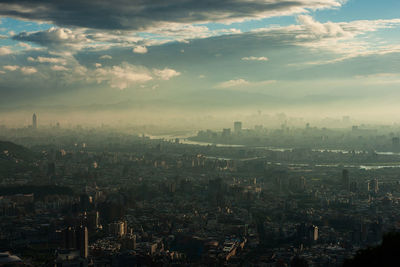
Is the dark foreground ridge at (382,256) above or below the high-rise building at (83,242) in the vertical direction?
above

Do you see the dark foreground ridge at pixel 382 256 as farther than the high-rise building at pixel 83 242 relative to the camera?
No

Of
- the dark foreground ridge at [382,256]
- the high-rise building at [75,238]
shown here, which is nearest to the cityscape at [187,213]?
the high-rise building at [75,238]

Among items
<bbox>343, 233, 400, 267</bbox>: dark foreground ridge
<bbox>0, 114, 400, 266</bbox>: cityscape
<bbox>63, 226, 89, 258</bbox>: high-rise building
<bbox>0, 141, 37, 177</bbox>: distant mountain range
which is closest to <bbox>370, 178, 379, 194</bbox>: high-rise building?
<bbox>0, 114, 400, 266</bbox>: cityscape

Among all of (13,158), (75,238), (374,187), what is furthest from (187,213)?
(13,158)

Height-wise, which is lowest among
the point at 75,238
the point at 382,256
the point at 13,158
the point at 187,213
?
the point at 187,213

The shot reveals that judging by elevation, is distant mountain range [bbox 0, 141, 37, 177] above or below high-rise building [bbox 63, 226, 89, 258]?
above

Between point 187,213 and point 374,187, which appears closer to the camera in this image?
point 187,213

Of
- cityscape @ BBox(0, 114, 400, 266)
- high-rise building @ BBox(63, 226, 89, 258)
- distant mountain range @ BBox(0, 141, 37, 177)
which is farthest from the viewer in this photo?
distant mountain range @ BBox(0, 141, 37, 177)

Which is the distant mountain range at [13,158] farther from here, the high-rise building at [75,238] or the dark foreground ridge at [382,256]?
the dark foreground ridge at [382,256]

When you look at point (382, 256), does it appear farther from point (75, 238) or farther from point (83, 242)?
point (75, 238)

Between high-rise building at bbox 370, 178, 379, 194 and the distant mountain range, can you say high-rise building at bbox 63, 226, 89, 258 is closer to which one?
high-rise building at bbox 370, 178, 379, 194

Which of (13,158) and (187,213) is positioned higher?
(13,158)

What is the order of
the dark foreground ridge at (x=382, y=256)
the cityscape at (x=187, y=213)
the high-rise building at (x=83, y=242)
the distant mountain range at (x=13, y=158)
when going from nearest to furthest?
the dark foreground ridge at (x=382, y=256) < the high-rise building at (x=83, y=242) < the cityscape at (x=187, y=213) < the distant mountain range at (x=13, y=158)
